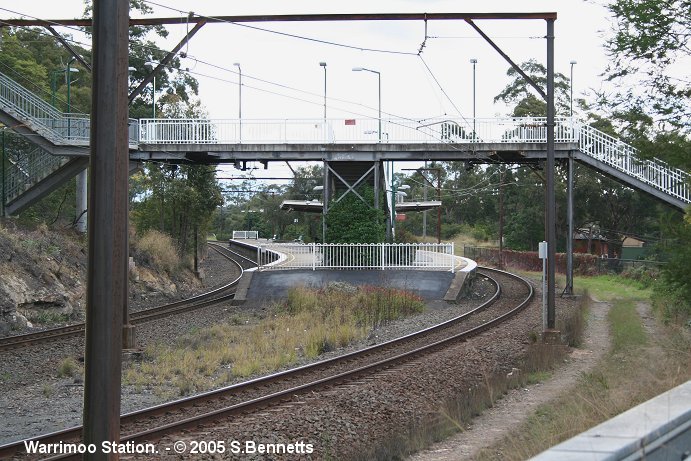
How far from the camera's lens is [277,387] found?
12906 mm

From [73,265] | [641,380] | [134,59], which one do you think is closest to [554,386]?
[641,380]

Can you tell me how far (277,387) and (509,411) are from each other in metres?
3.78

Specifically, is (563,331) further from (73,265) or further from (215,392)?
(73,265)

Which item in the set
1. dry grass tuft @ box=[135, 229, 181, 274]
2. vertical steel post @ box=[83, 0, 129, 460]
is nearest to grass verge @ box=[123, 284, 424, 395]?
vertical steel post @ box=[83, 0, 129, 460]

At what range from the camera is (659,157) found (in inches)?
643

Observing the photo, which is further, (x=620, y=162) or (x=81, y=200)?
(x=81, y=200)

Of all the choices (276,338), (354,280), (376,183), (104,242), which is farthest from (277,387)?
(376,183)

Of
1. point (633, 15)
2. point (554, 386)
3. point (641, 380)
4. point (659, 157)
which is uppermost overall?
point (633, 15)

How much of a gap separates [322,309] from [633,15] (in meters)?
12.1

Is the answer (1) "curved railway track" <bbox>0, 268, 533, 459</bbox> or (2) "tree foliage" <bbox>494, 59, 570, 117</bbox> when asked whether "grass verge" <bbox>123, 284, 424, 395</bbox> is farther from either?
(2) "tree foliage" <bbox>494, 59, 570, 117</bbox>

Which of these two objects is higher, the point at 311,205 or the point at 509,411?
the point at 311,205

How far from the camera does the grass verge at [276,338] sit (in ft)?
47.0

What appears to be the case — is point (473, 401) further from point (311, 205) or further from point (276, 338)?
Result: point (311, 205)

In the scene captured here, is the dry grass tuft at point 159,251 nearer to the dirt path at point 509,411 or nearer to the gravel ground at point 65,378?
the gravel ground at point 65,378
